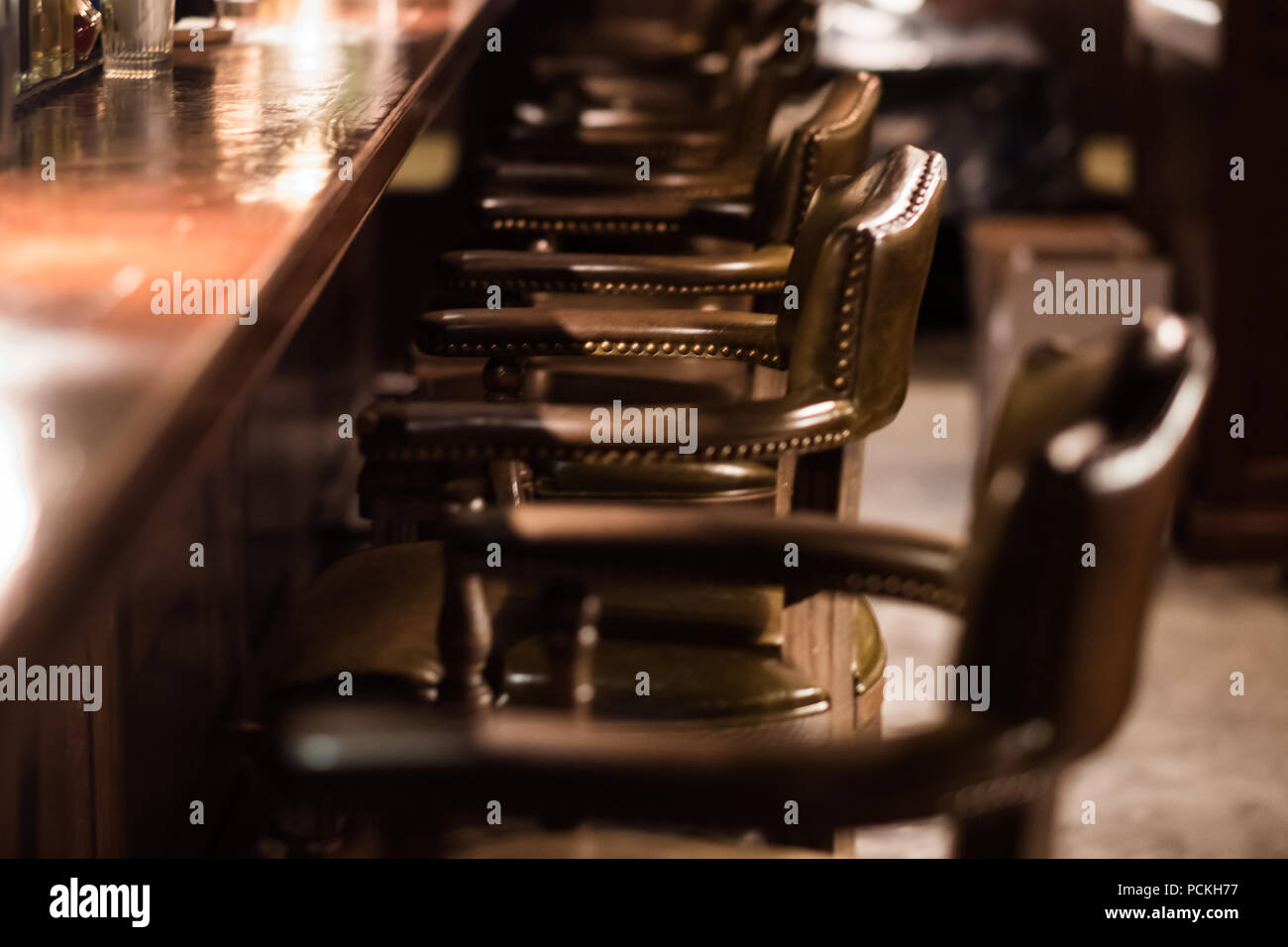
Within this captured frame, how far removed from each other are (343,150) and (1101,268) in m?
3.04

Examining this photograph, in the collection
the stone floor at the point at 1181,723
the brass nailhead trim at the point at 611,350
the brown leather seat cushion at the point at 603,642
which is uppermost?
the brass nailhead trim at the point at 611,350

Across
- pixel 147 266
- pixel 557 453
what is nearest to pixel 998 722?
pixel 557 453

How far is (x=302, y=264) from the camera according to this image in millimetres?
1105

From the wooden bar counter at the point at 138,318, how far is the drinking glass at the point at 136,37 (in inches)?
1.7

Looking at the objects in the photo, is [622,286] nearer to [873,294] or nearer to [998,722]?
[873,294]

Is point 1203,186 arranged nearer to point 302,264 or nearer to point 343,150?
point 343,150

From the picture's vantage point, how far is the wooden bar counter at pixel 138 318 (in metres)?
0.68

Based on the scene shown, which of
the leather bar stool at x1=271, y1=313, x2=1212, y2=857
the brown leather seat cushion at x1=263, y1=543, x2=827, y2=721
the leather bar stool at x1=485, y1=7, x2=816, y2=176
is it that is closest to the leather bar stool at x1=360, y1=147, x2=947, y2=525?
the brown leather seat cushion at x1=263, y1=543, x2=827, y2=721

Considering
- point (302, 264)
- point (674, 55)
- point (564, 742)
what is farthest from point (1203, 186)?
point (564, 742)

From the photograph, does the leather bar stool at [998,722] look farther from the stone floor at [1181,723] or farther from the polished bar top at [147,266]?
the stone floor at [1181,723]

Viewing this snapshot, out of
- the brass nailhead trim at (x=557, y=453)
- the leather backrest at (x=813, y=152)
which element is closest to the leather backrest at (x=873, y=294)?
the brass nailhead trim at (x=557, y=453)

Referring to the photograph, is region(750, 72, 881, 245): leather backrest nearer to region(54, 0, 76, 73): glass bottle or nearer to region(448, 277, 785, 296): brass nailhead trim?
region(448, 277, 785, 296): brass nailhead trim

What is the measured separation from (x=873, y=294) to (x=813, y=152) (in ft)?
1.56

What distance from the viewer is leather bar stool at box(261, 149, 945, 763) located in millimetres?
1252
